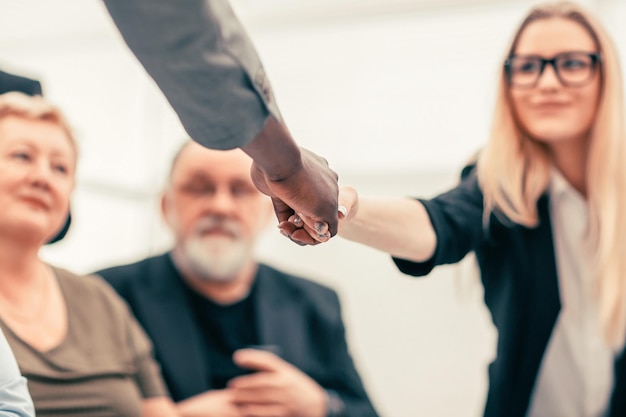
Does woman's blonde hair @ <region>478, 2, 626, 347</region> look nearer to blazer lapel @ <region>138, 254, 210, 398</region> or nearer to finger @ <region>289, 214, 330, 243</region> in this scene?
finger @ <region>289, 214, 330, 243</region>

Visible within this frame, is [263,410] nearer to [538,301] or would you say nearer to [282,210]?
[538,301]

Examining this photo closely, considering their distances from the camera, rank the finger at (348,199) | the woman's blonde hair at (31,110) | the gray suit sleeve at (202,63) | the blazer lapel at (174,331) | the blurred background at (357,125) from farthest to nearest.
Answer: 1. the blurred background at (357,125)
2. the blazer lapel at (174,331)
3. the woman's blonde hair at (31,110)
4. the finger at (348,199)
5. the gray suit sleeve at (202,63)

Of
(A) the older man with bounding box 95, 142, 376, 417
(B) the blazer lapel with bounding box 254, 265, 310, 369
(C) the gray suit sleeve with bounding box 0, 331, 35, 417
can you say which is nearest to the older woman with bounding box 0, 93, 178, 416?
(C) the gray suit sleeve with bounding box 0, 331, 35, 417

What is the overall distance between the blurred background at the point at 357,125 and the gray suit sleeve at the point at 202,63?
73.9 inches

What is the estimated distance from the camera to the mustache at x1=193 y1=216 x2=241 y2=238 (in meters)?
1.79

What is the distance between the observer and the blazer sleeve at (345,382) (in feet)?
5.60

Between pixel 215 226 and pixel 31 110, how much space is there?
2.47 feet

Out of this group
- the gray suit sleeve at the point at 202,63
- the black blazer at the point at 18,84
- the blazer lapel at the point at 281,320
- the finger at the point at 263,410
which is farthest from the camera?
the blazer lapel at the point at 281,320

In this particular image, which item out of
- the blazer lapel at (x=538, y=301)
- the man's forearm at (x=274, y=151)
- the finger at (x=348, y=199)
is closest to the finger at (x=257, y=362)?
the blazer lapel at (x=538, y=301)

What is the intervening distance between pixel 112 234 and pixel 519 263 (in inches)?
69.1

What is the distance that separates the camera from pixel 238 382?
152cm

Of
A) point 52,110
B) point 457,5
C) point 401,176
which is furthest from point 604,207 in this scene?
point 457,5

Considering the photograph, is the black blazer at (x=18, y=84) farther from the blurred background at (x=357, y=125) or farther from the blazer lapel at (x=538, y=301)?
the blurred background at (x=357, y=125)

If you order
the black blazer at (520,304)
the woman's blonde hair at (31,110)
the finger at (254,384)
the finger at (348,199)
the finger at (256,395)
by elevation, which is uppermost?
the woman's blonde hair at (31,110)
